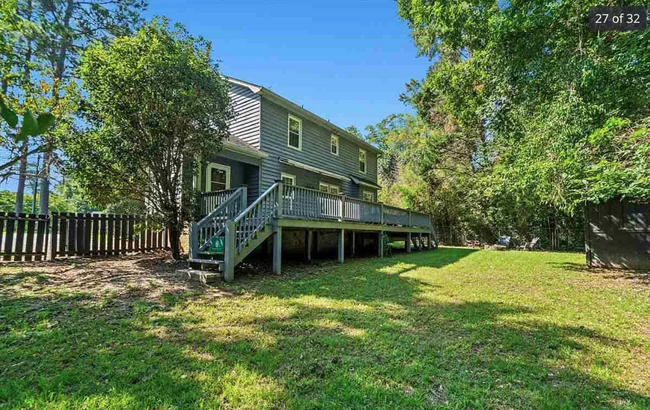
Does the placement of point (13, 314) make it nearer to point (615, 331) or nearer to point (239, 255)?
point (239, 255)

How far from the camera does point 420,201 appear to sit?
21.7 metres

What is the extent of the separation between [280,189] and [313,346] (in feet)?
15.8

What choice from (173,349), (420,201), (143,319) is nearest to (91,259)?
(143,319)

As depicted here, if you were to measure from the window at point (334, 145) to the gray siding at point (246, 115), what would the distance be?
4824mm

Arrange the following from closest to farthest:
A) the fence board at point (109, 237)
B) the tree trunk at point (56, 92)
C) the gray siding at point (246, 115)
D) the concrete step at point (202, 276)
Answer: the concrete step at point (202, 276)
the tree trunk at point (56, 92)
the fence board at point (109, 237)
the gray siding at point (246, 115)

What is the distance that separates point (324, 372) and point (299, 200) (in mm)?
5873

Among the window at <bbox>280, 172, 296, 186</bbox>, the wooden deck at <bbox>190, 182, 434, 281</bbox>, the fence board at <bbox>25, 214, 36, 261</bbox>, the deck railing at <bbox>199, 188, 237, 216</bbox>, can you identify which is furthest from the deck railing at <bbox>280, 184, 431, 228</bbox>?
the fence board at <bbox>25, 214, 36, 261</bbox>

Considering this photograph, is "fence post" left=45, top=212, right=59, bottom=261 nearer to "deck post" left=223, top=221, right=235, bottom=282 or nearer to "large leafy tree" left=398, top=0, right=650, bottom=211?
"deck post" left=223, top=221, right=235, bottom=282

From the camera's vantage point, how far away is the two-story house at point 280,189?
7.35 metres

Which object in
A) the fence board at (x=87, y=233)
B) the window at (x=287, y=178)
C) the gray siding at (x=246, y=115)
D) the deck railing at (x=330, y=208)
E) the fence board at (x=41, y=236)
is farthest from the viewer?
the window at (x=287, y=178)

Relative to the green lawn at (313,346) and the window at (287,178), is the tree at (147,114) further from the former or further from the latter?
the window at (287,178)

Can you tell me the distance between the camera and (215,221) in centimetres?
767

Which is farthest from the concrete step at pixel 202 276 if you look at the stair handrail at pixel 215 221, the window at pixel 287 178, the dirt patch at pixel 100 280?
the window at pixel 287 178

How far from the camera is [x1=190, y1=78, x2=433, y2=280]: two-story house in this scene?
24.1 ft
